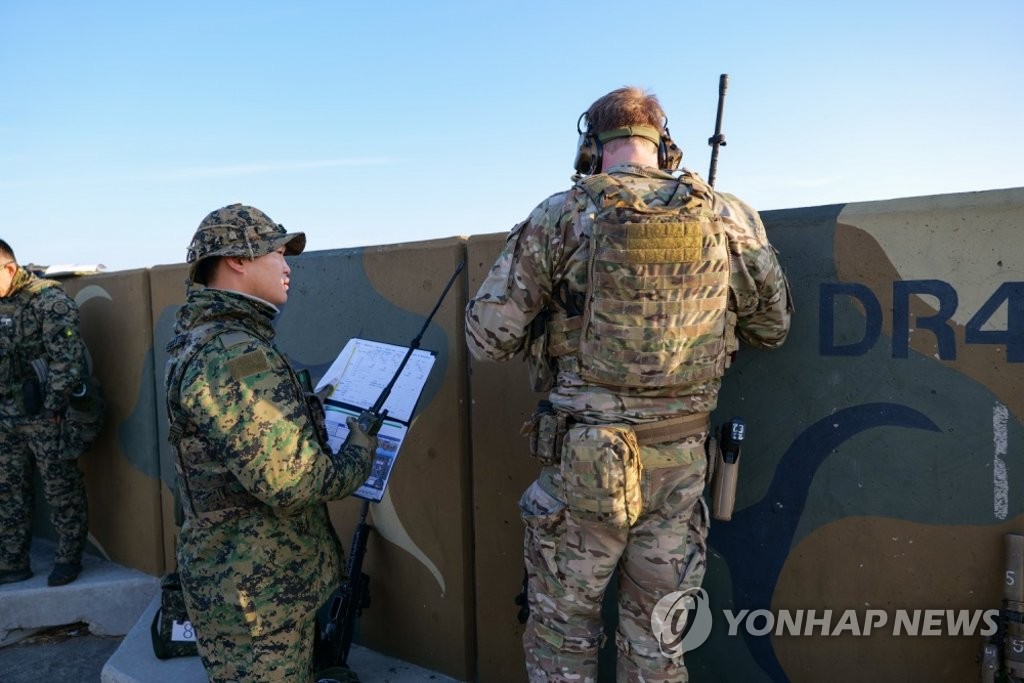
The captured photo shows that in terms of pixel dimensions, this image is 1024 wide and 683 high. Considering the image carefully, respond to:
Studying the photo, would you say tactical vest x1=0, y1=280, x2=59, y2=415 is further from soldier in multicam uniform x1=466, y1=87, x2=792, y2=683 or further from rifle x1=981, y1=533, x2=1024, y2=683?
rifle x1=981, y1=533, x2=1024, y2=683

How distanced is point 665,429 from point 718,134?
142 centimetres

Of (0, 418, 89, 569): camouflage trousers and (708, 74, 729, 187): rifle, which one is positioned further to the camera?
(0, 418, 89, 569): camouflage trousers

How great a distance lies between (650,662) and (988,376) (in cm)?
133

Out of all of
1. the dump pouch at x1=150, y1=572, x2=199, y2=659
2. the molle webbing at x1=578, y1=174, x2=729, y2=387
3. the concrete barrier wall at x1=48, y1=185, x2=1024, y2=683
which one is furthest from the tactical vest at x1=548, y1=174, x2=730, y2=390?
the dump pouch at x1=150, y1=572, x2=199, y2=659

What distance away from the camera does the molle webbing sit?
80.0 inches

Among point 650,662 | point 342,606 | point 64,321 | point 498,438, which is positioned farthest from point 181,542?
point 64,321

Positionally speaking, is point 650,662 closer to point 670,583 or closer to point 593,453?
point 670,583

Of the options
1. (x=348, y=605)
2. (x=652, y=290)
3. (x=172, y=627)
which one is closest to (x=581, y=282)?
(x=652, y=290)

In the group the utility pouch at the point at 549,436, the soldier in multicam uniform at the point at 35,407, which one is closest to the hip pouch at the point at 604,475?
the utility pouch at the point at 549,436

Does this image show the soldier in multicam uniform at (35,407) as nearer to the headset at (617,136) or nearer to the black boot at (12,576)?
the black boot at (12,576)

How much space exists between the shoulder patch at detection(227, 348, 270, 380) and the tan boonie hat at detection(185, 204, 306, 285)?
33 cm

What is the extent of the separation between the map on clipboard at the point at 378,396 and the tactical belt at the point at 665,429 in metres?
0.96

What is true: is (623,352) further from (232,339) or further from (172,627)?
(172,627)

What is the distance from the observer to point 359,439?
8.04 ft
